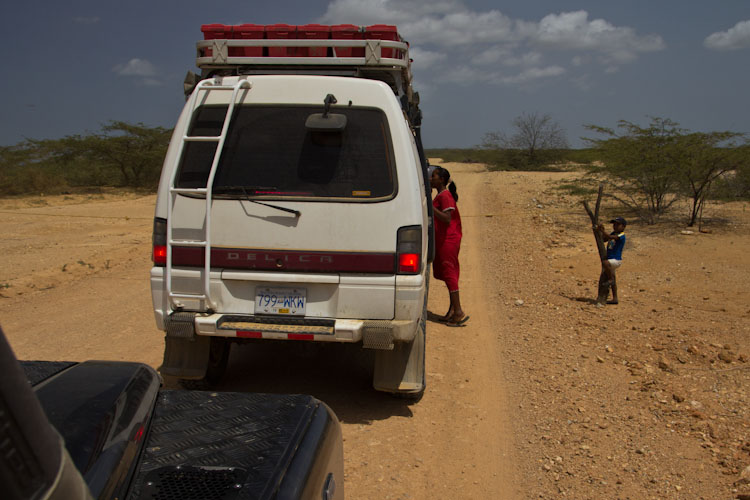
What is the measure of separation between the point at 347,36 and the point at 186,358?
2.64m

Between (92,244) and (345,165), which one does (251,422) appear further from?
(92,244)

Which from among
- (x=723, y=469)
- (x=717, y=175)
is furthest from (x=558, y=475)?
(x=717, y=175)

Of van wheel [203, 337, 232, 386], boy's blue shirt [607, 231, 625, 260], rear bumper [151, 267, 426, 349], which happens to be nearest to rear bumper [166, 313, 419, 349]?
rear bumper [151, 267, 426, 349]

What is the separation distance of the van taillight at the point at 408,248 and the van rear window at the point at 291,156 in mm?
271

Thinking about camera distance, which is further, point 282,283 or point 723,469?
point 282,283

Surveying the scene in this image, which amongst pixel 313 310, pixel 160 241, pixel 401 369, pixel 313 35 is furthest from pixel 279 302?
pixel 313 35

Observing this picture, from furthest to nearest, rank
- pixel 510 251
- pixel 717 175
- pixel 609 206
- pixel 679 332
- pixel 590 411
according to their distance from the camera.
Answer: pixel 609 206, pixel 717 175, pixel 510 251, pixel 679 332, pixel 590 411

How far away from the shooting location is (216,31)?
4551 mm

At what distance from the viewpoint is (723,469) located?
142 inches

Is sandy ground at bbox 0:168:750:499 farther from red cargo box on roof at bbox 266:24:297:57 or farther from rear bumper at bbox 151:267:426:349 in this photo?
red cargo box on roof at bbox 266:24:297:57

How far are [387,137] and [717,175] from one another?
40.7 feet

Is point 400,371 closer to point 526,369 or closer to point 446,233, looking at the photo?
point 526,369

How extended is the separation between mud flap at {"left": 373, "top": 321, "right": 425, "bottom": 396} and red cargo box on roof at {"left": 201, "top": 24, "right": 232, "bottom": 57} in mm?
2602

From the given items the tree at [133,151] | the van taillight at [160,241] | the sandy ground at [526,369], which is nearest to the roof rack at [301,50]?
the van taillight at [160,241]
